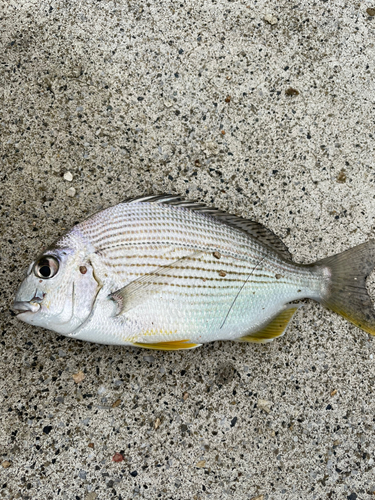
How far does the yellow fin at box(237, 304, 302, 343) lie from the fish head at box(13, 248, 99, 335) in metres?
0.78

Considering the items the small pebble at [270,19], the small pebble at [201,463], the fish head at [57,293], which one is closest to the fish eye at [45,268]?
the fish head at [57,293]

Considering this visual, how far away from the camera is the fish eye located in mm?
1637

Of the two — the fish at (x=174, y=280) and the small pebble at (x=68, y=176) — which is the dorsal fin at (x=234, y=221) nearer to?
the fish at (x=174, y=280)

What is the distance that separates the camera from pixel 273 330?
192 cm

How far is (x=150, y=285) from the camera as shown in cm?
172

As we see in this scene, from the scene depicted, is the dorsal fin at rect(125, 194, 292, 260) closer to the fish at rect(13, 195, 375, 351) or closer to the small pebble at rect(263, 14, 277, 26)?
the fish at rect(13, 195, 375, 351)

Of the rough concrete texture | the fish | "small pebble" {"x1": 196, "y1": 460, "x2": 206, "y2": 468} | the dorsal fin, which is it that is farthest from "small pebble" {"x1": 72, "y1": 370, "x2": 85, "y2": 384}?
the dorsal fin

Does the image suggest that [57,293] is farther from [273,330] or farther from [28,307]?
[273,330]

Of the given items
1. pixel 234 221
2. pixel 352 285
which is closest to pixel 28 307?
pixel 234 221

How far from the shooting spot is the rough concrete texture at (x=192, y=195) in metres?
1.94

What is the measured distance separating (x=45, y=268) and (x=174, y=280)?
558mm

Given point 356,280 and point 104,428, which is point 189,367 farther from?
point 356,280

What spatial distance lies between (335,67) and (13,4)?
5.92 feet

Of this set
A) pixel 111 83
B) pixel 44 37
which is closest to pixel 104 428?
pixel 111 83
